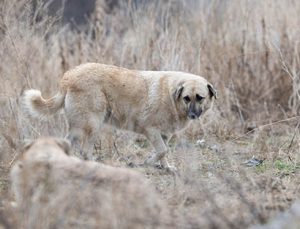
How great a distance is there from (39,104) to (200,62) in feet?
12.0

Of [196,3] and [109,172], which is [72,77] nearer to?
[109,172]

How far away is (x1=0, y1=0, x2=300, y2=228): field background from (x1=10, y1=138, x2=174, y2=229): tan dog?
2.44 meters

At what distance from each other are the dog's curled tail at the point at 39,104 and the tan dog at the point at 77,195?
109 inches

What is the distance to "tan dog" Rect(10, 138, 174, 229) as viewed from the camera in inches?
197

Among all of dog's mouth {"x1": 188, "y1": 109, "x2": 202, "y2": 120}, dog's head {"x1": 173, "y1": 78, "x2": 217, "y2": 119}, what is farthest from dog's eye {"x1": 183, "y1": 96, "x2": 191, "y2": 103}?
dog's mouth {"x1": 188, "y1": 109, "x2": 202, "y2": 120}

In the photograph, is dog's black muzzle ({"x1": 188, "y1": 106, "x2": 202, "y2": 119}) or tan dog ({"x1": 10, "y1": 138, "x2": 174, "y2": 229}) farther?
dog's black muzzle ({"x1": 188, "y1": 106, "x2": 202, "y2": 119})

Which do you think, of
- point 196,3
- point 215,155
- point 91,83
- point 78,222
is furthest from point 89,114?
point 196,3

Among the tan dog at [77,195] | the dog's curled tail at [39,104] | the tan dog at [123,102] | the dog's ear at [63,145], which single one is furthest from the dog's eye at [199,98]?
the tan dog at [77,195]

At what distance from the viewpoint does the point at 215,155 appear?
9.30 metres

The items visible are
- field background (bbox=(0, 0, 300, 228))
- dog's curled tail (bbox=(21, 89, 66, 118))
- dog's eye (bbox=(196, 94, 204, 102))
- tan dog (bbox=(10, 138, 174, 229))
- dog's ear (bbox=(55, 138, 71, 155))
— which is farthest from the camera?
field background (bbox=(0, 0, 300, 228))

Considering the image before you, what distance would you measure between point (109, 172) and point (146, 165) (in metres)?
2.98

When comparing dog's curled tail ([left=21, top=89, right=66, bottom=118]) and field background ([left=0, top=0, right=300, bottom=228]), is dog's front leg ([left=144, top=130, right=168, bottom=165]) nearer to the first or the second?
field background ([left=0, top=0, right=300, bottom=228])

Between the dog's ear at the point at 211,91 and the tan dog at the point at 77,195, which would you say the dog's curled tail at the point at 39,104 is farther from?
the tan dog at the point at 77,195

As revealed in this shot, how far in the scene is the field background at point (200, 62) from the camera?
930 cm
